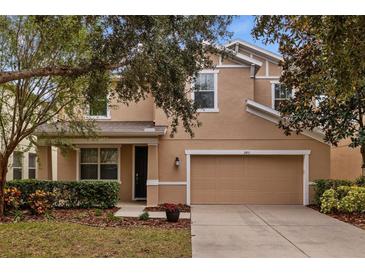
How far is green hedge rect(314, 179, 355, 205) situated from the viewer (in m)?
13.9

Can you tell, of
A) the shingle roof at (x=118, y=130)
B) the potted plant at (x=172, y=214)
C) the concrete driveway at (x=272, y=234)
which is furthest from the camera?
the shingle roof at (x=118, y=130)

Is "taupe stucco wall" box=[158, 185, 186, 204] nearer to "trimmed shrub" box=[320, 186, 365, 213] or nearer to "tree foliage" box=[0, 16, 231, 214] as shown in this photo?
"tree foliage" box=[0, 16, 231, 214]

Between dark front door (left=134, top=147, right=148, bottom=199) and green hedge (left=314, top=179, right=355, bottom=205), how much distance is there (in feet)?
21.0

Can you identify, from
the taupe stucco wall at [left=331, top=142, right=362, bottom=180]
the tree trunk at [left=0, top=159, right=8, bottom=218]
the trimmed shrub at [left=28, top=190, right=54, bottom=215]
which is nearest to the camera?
the tree trunk at [left=0, top=159, right=8, bottom=218]

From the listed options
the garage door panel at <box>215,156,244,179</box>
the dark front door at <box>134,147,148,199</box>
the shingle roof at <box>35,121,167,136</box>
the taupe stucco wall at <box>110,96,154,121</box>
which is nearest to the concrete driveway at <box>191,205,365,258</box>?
the garage door panel at <box>215,156,244,179</box>

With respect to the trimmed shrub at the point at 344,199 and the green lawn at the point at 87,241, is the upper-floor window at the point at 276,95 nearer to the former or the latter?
the trimmed shrub at the point at 344,199

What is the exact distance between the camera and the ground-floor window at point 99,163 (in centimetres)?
1612

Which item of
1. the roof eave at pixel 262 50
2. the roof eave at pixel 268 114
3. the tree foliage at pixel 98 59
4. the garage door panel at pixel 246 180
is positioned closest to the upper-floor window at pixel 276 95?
the roof eave at pixel 262 50

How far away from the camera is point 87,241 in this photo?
28.2 feet

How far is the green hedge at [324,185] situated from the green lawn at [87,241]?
6.15 metres

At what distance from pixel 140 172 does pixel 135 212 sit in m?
3.62
